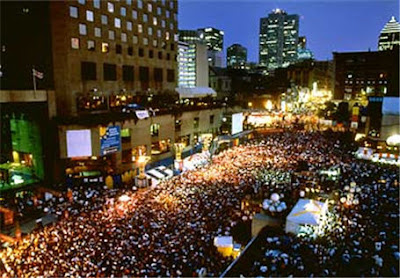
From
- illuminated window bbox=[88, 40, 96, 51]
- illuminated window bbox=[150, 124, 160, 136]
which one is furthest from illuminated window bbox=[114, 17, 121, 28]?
illuminated window bbox=[150, 124, 160, 136]

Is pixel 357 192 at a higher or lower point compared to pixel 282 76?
lower

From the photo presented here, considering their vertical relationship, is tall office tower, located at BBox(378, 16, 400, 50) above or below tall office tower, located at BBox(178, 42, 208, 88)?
above

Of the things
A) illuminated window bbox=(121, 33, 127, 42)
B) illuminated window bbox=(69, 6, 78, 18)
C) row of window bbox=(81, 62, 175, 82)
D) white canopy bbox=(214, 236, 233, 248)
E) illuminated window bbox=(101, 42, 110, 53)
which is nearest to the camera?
white canopy bbox=(214, 236, 233, 248)

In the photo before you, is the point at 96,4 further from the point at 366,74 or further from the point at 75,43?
the point at 366,74

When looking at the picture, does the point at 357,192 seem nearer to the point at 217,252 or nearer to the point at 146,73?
the point at 217,252

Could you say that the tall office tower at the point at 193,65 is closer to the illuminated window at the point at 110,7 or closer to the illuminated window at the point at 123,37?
the illuminated window at the point at 123,37

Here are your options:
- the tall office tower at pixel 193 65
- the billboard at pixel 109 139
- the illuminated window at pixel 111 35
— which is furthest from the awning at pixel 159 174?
the tall office tower at pixel 193 65

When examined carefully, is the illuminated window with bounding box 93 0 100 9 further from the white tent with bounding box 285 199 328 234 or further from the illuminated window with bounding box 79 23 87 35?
the white tent with bounding box 285 199 328 234

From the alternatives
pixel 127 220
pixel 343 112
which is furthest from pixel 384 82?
pixel 127 220
